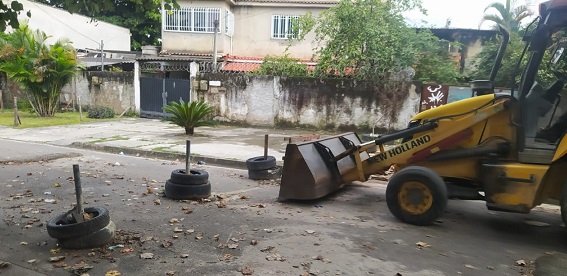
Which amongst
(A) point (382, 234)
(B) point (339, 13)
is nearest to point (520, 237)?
(A) point (382, 234)

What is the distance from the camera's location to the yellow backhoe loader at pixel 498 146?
4.93 metres

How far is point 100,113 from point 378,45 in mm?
A: 13604

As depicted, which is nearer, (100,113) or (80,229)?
(80,229)

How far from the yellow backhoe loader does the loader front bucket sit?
178mm

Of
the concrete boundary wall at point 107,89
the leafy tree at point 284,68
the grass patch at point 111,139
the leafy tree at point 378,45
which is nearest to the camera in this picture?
the grass patch at point 111,139

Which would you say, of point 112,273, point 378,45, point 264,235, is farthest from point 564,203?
point 378,45

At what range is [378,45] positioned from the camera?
15969mm

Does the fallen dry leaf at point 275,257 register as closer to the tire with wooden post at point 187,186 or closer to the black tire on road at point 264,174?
the tire with wooden post at point 187,186

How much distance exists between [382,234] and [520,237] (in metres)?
1.76

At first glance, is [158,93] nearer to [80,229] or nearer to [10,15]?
[10,15]

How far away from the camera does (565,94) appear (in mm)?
5160

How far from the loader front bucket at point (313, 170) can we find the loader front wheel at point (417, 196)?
3.34ft

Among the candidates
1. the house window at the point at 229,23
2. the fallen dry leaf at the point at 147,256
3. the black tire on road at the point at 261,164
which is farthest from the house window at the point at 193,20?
the fallen dry leaf at the point at 147,256

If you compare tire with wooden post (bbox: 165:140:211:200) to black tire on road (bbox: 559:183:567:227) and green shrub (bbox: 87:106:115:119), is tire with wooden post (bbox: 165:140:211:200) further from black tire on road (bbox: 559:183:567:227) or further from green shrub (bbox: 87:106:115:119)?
green shrub (bbox: 87:106:115:119)
